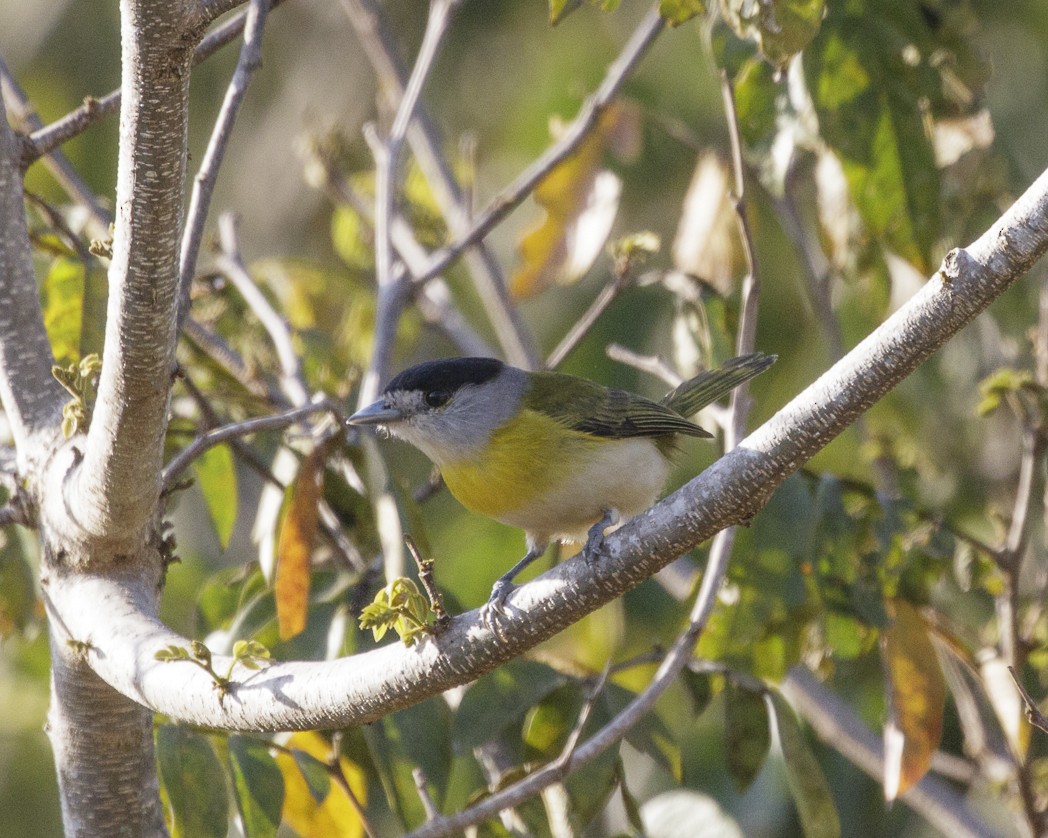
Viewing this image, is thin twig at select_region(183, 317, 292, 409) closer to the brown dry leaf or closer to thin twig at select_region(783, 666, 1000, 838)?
the brown dry leaf

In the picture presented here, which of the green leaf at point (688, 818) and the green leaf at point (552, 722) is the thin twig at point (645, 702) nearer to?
the green leaf at point (552, 722)

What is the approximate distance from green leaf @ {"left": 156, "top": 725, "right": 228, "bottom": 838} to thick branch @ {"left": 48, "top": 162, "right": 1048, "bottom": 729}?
0.86 ft

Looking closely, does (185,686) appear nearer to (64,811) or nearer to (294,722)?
(294,722)

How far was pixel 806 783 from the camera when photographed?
8.64 ft

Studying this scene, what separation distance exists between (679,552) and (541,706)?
105 centimetres

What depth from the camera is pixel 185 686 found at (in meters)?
1.96

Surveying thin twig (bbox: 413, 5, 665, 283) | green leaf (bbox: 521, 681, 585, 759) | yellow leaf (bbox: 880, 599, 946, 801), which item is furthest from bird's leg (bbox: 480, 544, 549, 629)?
thin twig (bbox: 413, 5, 665, 283)

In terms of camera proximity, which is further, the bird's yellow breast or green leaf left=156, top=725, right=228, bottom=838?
the bird's yellow breast

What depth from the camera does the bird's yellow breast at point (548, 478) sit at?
294 cm

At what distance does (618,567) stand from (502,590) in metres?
0.61

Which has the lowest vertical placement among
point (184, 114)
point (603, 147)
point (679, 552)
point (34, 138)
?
point (679, 552)

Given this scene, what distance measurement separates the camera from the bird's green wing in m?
3.17

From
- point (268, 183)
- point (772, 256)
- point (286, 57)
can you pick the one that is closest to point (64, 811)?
point (772, 256)

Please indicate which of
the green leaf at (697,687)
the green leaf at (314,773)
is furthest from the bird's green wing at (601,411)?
the green leaf at (314,773)
